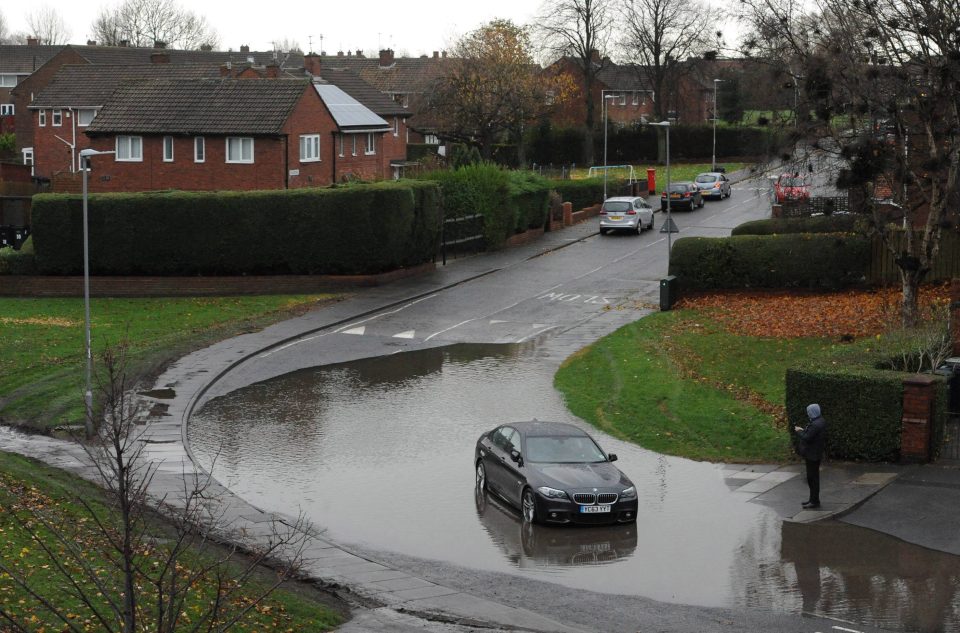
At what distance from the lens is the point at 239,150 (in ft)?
178

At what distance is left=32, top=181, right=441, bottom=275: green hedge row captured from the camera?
4134 centimetres

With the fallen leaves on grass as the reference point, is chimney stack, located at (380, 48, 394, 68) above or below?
above

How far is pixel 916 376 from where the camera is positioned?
21172 mm

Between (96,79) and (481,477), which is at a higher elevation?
(96,79)

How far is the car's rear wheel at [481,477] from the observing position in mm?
20359

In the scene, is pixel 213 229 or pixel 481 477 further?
pixel 213 229

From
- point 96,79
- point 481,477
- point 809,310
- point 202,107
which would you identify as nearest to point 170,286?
point 202,107

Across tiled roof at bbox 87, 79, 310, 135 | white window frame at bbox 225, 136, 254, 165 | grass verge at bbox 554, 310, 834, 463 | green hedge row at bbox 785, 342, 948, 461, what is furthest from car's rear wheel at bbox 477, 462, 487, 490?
white window frame at bbox 225, 136, 254, 165

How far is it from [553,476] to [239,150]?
127ft

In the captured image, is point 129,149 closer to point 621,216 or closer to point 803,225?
point 621,216

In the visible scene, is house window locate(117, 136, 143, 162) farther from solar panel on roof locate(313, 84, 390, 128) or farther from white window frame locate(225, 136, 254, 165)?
solar panel on roof locate(313, 84, 390, 128)

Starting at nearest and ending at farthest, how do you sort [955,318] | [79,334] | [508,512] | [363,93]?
[508,512], [955,318], [79,334], [363,93]

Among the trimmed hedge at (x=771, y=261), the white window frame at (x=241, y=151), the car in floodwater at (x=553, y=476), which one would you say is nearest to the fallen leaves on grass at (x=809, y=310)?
the trimmed hedge at (x=771, y=261)

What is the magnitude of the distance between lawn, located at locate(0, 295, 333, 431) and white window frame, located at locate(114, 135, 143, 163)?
16394 mm
